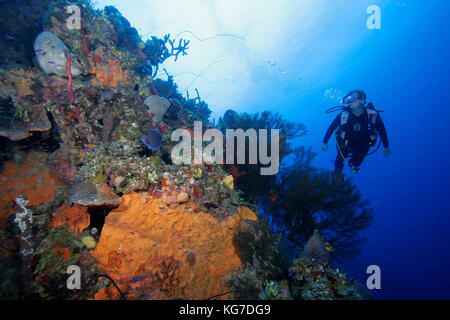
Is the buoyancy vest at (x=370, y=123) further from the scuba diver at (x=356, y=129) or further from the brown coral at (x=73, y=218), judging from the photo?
the brown coral at (x=73, y=218)

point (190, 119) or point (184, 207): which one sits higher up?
point (190, 119)

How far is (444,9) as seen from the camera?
141 feet

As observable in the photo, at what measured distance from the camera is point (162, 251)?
2930mm

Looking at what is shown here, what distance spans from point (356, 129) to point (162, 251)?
718cm

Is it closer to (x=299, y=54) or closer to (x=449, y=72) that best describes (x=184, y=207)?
(x=299, y=54)

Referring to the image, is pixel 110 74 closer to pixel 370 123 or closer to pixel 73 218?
pixel 73 218

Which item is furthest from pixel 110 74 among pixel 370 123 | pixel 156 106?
pixel 370 123

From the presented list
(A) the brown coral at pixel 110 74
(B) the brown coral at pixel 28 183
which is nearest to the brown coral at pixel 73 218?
(B) the brown coral at pixel 28 183

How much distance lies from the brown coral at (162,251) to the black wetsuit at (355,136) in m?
5.77

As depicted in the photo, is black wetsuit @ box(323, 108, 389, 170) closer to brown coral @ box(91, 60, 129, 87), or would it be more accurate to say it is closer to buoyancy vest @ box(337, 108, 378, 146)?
buoyancy vest @ box(337, 108, 378, 146)

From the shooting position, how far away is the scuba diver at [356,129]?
6.12 metres

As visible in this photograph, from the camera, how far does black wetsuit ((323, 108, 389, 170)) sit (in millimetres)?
6184
